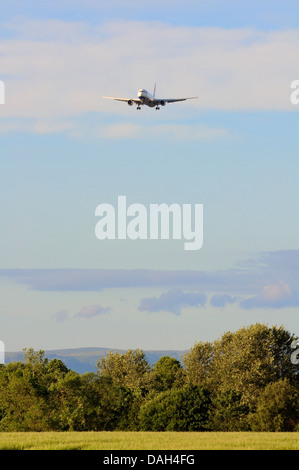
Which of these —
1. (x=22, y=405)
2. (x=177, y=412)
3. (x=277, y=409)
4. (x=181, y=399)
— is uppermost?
(x=181, y=399)

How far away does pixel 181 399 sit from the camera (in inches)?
6275

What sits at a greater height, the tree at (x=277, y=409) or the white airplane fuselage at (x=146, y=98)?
the white airplane fuselage at (x=146, y=98)

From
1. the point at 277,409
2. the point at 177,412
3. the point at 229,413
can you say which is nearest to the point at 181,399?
the point at 177,412

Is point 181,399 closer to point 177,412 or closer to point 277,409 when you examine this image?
point 177,412

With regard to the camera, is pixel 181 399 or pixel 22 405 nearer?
pixel 181 399

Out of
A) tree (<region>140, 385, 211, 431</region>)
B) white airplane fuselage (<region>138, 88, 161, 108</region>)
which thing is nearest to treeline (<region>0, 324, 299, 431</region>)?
tree (<region>140, 385, 211, 431</region>)

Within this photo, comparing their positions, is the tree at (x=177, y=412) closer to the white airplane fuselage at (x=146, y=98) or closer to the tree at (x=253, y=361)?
the tree at (x=253, y=361)

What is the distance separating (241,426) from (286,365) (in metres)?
32.0

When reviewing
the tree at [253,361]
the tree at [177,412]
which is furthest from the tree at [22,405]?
the tree at [253,361]

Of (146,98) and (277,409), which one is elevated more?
(146,98)

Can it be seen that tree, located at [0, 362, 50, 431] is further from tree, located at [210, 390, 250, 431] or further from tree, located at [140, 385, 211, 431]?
tree, located at [210, 390, 250, 431]

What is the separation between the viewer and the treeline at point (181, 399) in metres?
156

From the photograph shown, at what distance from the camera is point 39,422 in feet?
506
